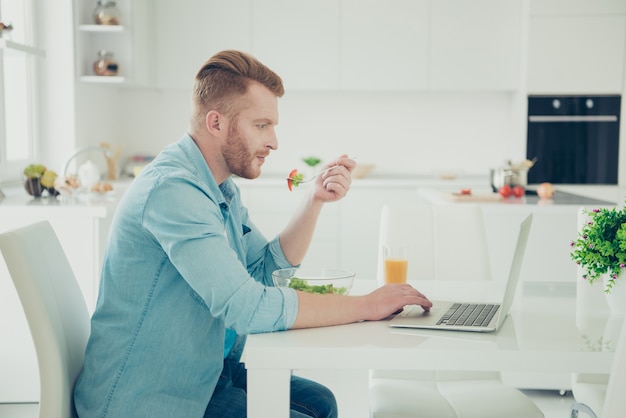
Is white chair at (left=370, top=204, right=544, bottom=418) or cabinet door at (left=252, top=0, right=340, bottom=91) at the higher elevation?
cabinet door at (left=252, top=0, right=340, bottom=91)

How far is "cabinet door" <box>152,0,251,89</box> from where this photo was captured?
5082 mm

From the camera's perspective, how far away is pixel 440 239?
2.50 meters

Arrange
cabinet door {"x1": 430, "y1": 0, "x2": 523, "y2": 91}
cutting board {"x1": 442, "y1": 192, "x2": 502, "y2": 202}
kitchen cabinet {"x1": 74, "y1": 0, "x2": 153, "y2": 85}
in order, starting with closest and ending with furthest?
cutting board {"x1": 442, "y1": 192, "x2": 502, "y2": 202}, kitchen cabinet {"x1": 74, "y1": 0, "x2": 153, "y2": 85}, cabinet door {"x1": 430, "y1": 0, "x2": 523, "y2": 91}

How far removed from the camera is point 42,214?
3.17m

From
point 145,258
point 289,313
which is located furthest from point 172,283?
point 289,313

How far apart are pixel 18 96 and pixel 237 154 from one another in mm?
2838

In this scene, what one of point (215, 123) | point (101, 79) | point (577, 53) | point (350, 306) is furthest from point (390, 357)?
point (577, 53)

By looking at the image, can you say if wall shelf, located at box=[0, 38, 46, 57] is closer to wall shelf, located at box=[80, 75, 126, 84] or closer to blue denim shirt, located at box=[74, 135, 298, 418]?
wall shelf, located at box=[80, 75, 126, 84]

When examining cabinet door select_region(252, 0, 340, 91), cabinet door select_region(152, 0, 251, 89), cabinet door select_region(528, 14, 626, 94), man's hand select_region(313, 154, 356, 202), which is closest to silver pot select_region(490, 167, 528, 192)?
cabinet door select_region(528, 14, 626, 94)

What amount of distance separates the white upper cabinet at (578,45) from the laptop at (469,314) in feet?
11.5

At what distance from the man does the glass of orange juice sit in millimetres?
293

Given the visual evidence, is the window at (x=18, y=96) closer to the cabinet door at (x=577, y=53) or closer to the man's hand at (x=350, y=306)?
the man's hand at (x=350, y=306)

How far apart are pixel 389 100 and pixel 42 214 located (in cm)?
300

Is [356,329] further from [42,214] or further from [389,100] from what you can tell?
[389,100]
